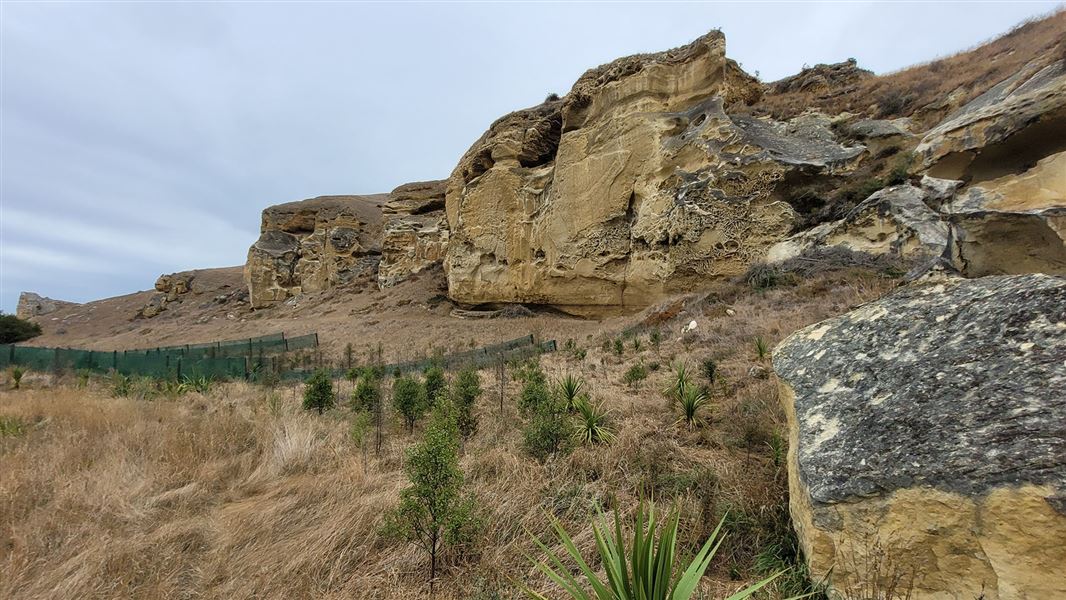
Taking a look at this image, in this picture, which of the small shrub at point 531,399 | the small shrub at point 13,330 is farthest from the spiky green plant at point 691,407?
the small shrub at point 13,330

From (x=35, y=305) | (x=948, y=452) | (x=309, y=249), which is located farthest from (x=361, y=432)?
(x=35, y=305)

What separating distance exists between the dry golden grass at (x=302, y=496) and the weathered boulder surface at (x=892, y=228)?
7345mm

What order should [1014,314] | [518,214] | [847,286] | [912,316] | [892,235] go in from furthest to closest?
[518,214] → [892,235] → [847,286] → [912,316] → [1014,314]

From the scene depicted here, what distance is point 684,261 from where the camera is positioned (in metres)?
15.1

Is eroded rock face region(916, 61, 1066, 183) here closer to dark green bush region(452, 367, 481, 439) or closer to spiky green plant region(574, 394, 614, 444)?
spiky green plant region(574, 394, 614, 444)

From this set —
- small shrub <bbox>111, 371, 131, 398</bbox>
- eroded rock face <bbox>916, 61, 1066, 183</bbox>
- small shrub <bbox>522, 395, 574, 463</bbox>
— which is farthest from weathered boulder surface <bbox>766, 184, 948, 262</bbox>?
small shrub <bbox>111, 371, 131, 398</bbox>

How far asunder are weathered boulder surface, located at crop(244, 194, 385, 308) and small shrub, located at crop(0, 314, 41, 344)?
52.1ft

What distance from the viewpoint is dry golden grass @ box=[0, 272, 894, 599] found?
257cm

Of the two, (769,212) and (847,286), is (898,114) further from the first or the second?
(847,286)

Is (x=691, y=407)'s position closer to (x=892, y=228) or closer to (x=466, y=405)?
(x=466, y=405)

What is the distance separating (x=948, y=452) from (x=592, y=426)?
10.2ft

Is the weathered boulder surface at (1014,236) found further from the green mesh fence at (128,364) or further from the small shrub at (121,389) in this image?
the green mesh fence at (128,364)

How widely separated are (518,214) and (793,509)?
20.3m

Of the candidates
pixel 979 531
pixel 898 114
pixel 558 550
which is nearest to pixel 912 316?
pixel 979 531
